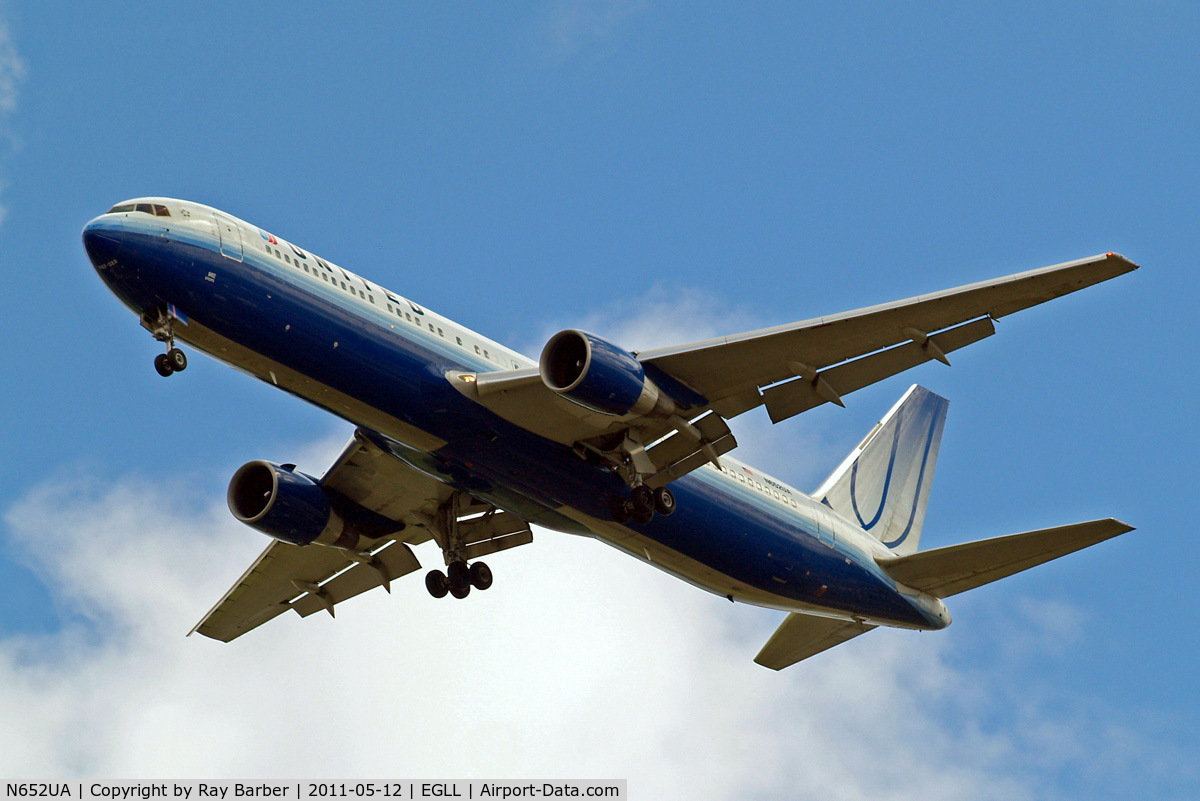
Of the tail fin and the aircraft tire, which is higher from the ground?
the tail fin

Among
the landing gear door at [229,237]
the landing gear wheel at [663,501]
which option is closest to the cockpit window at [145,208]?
the landing gear door at [229,237]

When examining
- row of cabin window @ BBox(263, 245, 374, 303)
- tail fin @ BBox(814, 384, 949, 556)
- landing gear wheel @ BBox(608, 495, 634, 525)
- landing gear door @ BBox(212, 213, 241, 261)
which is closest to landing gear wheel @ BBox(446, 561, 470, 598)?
landing gear wheel @ BBox(608, 495, 634, 525)

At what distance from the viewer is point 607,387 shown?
24.7m

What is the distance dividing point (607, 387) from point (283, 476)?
29.6 ft

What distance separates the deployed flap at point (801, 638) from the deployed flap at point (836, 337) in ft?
32.2

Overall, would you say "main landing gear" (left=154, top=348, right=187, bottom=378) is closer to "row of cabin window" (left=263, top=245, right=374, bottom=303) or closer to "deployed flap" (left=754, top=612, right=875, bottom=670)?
"row of cabin window" (left=263, top=245, right=374, bottom=303)

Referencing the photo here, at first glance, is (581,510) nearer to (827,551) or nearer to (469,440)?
(469,440)

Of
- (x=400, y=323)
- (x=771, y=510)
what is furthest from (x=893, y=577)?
(x=400, y=323)

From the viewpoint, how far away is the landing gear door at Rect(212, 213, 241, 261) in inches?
953

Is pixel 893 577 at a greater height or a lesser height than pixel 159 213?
lesser

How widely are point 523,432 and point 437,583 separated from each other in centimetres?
693

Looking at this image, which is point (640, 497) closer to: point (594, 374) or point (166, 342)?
point (594, 374)

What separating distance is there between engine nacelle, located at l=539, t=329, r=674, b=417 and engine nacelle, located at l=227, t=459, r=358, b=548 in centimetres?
791

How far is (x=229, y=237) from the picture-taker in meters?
24.4
